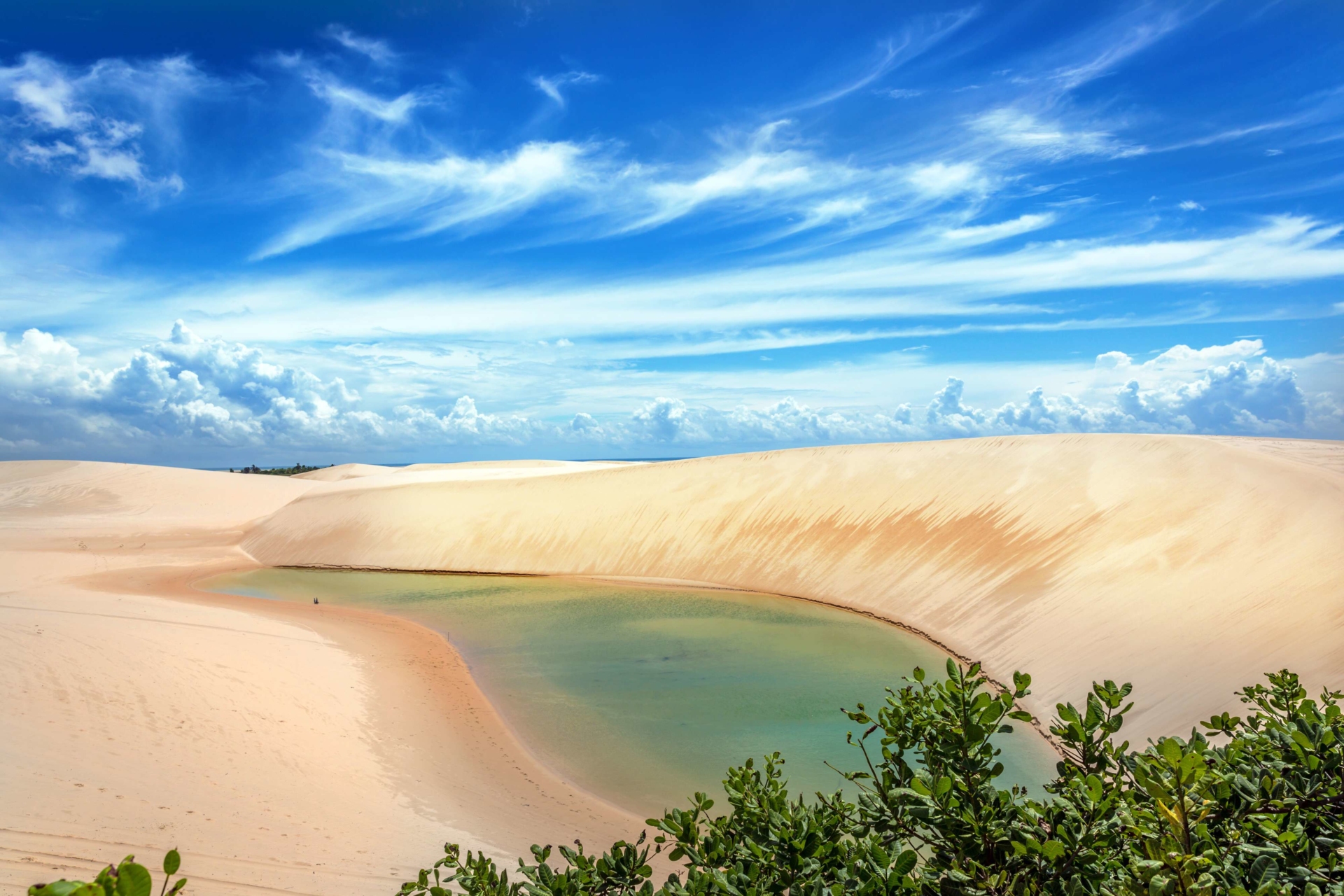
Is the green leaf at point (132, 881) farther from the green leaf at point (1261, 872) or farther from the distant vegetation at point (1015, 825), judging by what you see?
the green leaf at point (1261, 872)

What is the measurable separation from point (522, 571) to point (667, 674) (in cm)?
1357

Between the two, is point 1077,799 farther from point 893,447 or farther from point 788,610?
point 893,447

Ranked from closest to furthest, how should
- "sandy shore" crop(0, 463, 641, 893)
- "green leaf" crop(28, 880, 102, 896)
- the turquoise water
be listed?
"green leaf" crop(28, 880, 102, 896) → "sandy shore" crop(0, 463, 641, 893) → the turquoise water

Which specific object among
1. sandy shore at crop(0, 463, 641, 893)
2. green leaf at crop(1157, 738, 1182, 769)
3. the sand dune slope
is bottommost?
→ sandy shore at crop(0, 463, 641, 893)

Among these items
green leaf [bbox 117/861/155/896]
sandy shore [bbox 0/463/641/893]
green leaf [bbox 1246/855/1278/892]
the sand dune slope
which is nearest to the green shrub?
green leaf [bbox 117/861/155/896]

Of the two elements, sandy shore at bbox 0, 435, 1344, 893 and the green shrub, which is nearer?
the green shrub

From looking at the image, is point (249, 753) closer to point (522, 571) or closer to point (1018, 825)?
point (1018, 825)

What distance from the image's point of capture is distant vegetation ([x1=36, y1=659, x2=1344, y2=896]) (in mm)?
1678

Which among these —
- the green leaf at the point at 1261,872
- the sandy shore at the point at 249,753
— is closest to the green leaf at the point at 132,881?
the green leaf at the point at 1261,872

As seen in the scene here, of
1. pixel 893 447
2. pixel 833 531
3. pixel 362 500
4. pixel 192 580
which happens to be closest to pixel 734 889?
pixel 833 531

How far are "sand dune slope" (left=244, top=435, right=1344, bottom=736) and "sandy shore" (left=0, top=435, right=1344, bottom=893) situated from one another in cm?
8

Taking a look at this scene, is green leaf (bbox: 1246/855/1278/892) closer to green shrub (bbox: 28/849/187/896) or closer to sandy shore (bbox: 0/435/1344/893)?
green shrub (bbox: 28/849/187/896)

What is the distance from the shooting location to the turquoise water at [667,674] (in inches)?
356

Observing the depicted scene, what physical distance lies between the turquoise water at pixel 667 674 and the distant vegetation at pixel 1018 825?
633 centimetres
